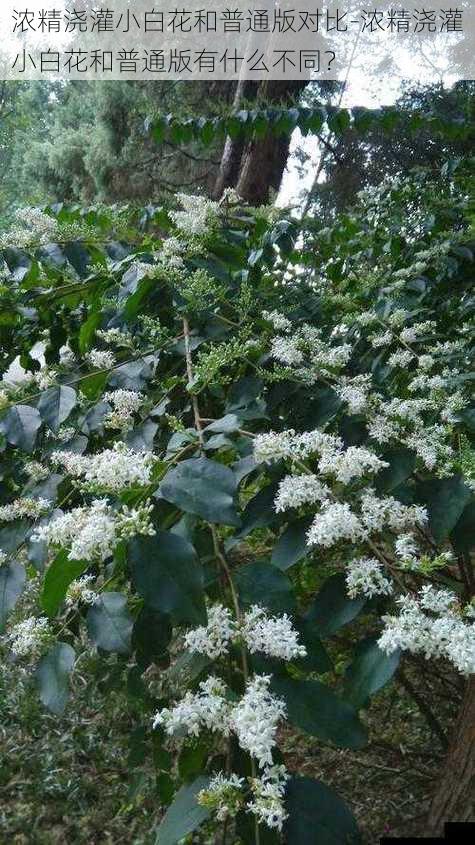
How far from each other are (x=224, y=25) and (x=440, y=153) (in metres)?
2.58

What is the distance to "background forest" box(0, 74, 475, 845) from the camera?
23.5 inches

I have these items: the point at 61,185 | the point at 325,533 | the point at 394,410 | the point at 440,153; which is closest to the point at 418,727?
the point at 394,410

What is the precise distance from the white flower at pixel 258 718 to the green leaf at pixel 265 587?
0.08 metres

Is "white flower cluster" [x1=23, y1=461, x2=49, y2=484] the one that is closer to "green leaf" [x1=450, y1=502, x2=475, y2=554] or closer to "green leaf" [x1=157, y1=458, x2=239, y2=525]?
"green leaf" [x1=157, y1=458, x2=239, y2=525]

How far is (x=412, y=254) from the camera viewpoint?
1.69 metres

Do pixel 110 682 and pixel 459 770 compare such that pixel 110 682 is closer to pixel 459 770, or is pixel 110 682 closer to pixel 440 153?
pixel 459 770

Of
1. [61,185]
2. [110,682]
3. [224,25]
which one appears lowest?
[110,682]

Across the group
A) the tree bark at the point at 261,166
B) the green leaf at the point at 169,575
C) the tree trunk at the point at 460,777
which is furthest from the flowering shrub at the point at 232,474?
the tree bark at the point at 261,166

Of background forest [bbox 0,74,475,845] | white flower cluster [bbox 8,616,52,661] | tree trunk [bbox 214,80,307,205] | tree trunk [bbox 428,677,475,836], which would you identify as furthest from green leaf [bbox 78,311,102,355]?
tree trunk [bbox 214,80,307,205]

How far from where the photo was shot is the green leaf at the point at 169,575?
0.58 meters

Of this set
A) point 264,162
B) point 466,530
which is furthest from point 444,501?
point 264,162

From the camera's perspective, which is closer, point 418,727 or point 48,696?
point 48,696

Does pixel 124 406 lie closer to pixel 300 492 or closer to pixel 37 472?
pixel 37 472

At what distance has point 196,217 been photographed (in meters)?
1.20
